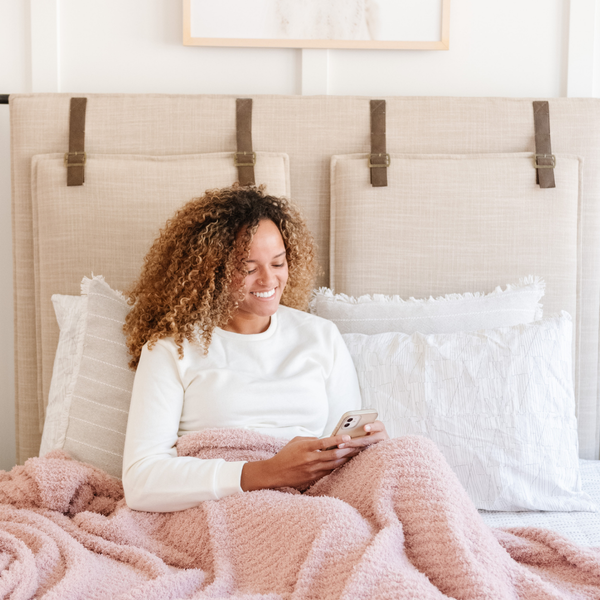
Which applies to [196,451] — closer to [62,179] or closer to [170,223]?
[170,223]

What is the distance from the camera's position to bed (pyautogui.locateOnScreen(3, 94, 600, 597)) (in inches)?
64.8

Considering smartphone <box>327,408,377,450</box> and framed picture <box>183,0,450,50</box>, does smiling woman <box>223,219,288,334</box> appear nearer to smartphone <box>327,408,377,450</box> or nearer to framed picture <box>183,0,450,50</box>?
smartphone <box>327,408,377,450</box>

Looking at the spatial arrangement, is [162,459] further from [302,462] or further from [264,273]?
[264,273]

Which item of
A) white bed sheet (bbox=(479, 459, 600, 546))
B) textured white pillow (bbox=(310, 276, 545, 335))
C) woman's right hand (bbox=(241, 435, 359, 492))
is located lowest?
white bed sheet (bbox=(479, 459, 600, 546))

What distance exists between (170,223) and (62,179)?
374 mm

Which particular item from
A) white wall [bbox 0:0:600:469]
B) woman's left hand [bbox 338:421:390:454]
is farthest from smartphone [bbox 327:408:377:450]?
white wall [bbox 0:0:600:469]

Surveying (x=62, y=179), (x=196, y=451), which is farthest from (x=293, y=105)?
(x=196, y=451)

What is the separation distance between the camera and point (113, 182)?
1.64 m

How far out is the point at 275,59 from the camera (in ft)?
6.05

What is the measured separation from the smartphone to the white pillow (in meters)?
0.58

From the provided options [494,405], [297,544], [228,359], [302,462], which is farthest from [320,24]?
[297,544]

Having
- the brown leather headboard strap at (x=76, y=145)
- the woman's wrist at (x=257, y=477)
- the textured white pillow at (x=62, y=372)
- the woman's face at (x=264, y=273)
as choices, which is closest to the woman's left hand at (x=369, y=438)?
the woman's wrist at (x=257, y=477)

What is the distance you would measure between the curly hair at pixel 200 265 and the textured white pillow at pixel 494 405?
396mm

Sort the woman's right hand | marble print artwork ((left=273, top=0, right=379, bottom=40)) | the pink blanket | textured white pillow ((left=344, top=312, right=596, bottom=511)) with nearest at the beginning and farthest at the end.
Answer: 1. the pink blanket
2. the woman's right hand
3. textured white pillow ((left=344, top=312, right=596, bottom=511))
4. marble print artwork ((left=273, top=0, right=379, bottom=40))
